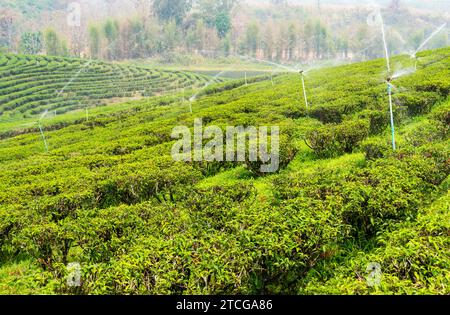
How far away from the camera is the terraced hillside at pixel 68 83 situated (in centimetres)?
6725

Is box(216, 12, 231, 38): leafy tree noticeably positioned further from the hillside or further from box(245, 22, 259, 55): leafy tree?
the hillside

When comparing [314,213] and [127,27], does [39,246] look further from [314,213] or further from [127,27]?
[127,27]

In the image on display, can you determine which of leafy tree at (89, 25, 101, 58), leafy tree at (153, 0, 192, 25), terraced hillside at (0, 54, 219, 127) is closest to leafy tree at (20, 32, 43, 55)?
leafy tree at (89, 25, 101, 58)

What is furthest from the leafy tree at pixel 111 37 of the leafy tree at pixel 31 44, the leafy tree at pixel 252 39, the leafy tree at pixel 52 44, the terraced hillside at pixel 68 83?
the leafy tree at pixel 252 39

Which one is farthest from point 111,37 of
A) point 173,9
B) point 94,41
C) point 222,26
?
point 173,9

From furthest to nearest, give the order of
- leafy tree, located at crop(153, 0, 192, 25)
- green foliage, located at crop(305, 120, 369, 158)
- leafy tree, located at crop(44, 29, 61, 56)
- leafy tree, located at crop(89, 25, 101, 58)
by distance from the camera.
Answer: leafy tree, located at crop(153, 0, 192, 25) → leafy tree, located at crop(89, 25, 101, 58) → leafy tree, located at crop(44, 29, 61, 56) → green foliage, located at crop(305, 120, 369, 158)

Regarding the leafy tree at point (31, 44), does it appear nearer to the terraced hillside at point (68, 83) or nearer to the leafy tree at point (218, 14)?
the terraced hillside at point (68, 83)

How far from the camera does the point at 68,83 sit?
74.3m

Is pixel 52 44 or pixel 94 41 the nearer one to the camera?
pixel 52 44

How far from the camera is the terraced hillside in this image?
6725cm

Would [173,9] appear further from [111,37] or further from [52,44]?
[52,44]

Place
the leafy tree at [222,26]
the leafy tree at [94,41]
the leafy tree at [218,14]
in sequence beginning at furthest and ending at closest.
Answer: the leafy tree at [218,14], the leafy tree at [222,26], the leafy tree at [94,41]

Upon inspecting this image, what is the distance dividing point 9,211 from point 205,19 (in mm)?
144834

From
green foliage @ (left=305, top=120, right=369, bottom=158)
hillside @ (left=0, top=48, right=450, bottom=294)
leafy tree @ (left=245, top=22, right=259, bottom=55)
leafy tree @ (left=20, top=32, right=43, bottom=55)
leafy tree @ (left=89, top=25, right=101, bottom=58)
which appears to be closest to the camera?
hillside @ (left=0, top=48, right=450, bottom=294)
